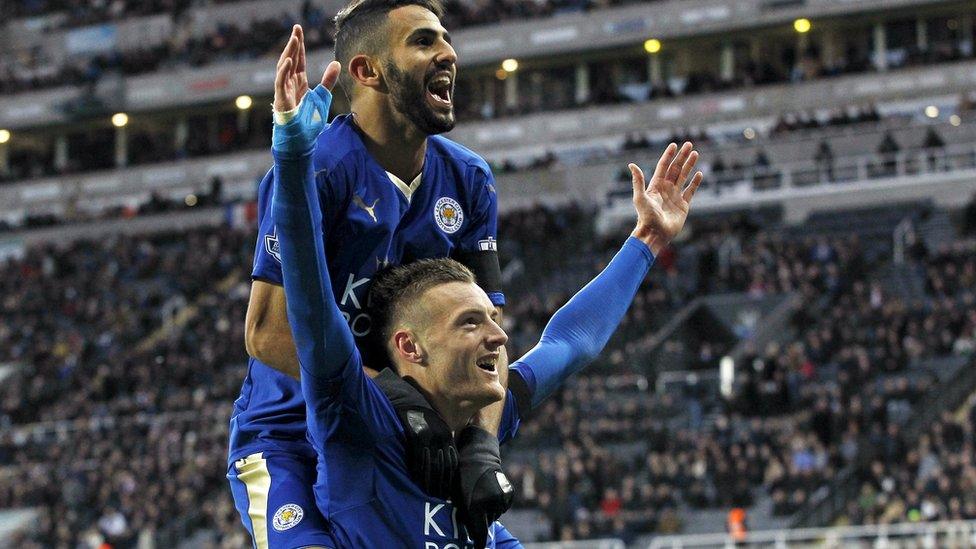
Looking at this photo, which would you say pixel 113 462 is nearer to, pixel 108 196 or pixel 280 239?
pixel 108 196

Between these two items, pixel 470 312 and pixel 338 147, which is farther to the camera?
pixel 338 147

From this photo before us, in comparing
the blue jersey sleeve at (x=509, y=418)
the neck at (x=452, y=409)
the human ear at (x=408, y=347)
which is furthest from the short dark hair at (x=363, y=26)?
the neck at (x=452, y=409)

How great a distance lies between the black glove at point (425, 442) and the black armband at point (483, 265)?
3.59ft

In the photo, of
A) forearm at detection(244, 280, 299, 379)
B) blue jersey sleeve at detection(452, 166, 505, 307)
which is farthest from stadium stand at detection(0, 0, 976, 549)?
forearm at detection(244, 280, 299, 379)

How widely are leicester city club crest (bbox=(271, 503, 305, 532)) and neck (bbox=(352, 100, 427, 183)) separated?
1327 mm

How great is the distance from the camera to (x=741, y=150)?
44.4m

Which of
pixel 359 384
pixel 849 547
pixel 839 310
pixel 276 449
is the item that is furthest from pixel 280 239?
pixel 839 310

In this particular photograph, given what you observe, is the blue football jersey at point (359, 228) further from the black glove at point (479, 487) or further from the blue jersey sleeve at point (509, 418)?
the black glove at point (479, 487)

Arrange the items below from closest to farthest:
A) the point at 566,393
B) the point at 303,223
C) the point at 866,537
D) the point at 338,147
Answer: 1. the point at 303,223
2. the point at 338,147
3. the point at 866,537
4. the point at 566,393

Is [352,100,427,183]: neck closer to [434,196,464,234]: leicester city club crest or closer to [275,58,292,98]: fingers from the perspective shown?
[434,196,464,234]: leicester city club crest

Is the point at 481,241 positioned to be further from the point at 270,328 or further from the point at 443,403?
the point at 443,403

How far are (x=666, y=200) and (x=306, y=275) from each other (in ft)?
6.78

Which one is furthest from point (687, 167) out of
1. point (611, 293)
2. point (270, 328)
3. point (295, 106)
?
point (295, 106)

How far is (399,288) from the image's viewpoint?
19.4 ft
